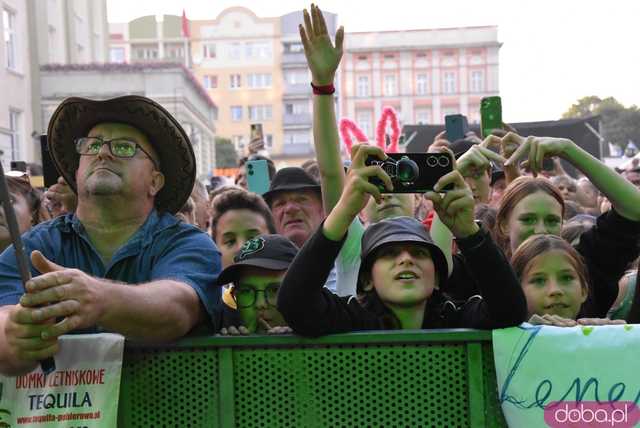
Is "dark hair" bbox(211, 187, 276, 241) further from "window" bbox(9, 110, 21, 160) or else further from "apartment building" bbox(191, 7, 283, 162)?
"apartment building" bbox(191, 7, 283, 162)

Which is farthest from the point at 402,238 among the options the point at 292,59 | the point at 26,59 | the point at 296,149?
the point at 292,59

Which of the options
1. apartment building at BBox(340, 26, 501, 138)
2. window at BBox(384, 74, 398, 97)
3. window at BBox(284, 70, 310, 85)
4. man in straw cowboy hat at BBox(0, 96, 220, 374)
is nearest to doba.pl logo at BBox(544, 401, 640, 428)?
man in straw cowboy hat at BBox(0, 96, 220, 374)

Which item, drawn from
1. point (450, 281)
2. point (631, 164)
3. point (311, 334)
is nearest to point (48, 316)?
point (311, 334)

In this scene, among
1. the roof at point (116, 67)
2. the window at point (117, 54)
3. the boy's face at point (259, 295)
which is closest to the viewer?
the boy's face at point (259, 295)

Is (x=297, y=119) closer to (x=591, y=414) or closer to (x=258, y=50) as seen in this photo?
(x=258, y=50)

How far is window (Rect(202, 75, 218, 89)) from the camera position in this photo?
90.1 meters

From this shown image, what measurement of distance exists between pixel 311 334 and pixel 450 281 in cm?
99

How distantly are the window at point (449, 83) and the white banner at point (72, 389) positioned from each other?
82.1 m

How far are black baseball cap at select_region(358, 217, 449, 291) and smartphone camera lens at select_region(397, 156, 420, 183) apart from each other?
1.25ft

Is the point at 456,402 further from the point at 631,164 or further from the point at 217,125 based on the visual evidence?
the point at 217,125

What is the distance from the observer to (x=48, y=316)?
231 cm

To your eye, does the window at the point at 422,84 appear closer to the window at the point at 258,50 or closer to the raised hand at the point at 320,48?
the window at the point at 258,50

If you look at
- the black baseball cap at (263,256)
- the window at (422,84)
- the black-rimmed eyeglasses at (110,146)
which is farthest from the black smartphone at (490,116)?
the window at (422,84)

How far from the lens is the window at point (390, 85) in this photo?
82.7m
